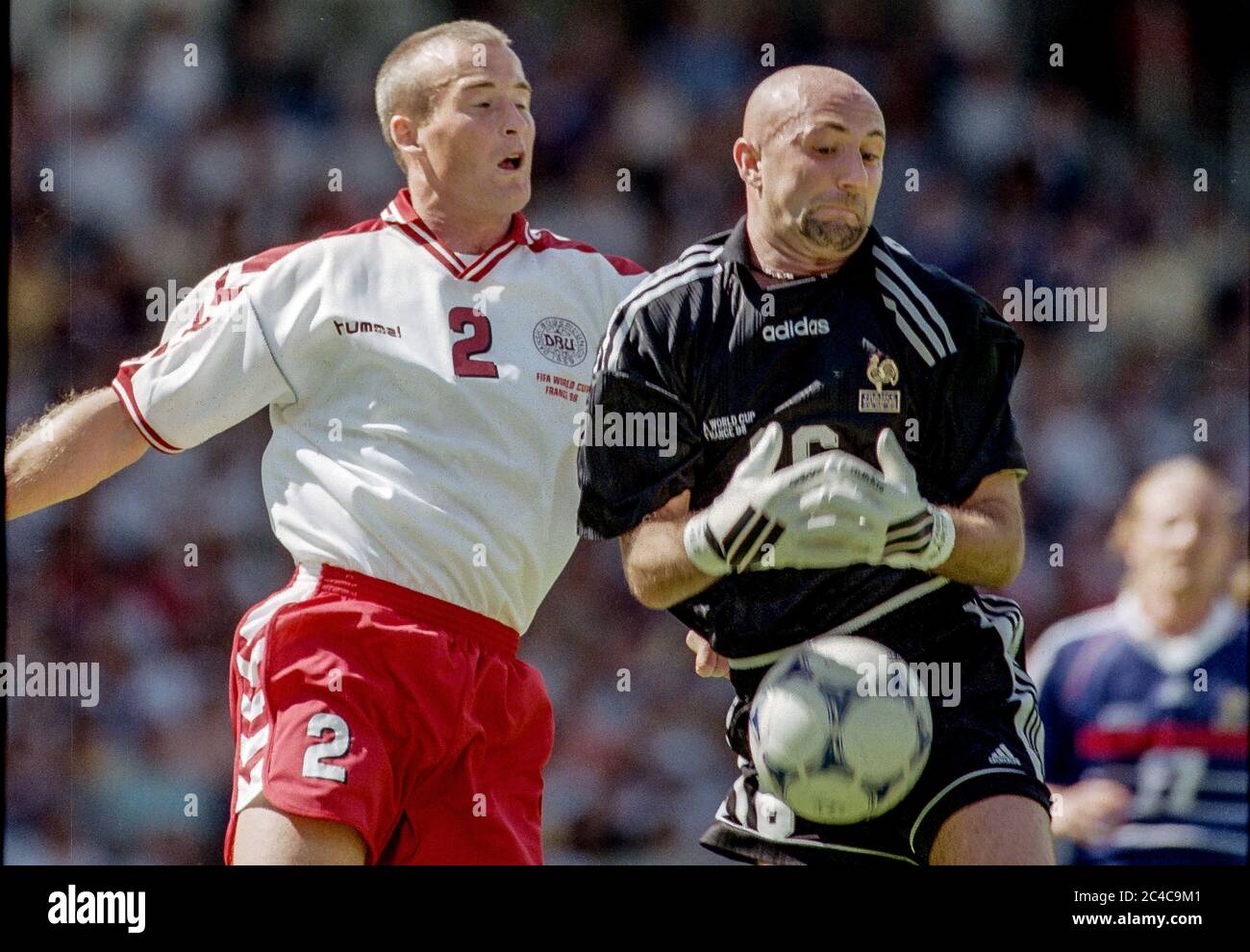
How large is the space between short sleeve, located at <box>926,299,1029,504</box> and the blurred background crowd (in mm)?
1140

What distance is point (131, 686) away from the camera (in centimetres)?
579

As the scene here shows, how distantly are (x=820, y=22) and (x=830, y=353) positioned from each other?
4.77ft

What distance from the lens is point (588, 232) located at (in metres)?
5.96

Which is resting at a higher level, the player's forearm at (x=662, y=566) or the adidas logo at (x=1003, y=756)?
the player's forearm at (x=662, y=566)

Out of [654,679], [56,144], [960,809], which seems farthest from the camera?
[654,679]

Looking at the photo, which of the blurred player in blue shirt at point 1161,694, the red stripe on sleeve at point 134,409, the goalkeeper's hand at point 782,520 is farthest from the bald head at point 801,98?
the blurred player in blue shirt at point 1161,694

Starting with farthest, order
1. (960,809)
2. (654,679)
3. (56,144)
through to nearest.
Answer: (654,679) < (56,144) < (960,809)

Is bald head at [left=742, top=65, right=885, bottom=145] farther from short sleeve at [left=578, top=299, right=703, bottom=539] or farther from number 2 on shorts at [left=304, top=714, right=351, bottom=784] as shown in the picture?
number 2 on shorts at [left=304, top=714, right=351, bottom=784]

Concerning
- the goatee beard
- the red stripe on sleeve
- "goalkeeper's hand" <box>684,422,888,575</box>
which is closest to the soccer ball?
"goalkeeper's hand" <box>684,422,888,575</box>

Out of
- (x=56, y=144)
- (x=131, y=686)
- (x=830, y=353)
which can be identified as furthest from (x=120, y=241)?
(x=830, y=353)

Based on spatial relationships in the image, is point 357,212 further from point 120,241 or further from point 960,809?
point 960,809

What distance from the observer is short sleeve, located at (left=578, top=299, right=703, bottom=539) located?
443 cm

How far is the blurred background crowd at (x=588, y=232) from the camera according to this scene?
213 inches

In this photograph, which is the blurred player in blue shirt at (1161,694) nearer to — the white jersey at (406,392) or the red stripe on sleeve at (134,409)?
the white jersey at (406,392)
